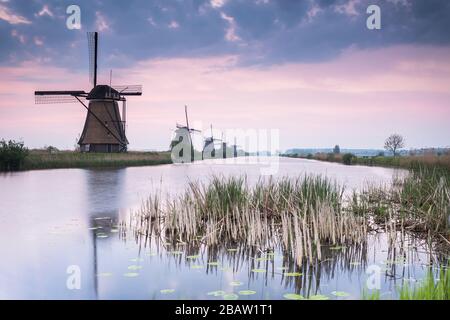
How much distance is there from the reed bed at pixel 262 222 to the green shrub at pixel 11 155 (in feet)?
76.8

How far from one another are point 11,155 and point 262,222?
2696 cm

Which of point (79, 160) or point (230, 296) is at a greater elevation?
point (79, 160)

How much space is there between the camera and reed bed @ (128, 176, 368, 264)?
312 inches

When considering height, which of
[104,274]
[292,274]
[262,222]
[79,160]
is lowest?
[104,274]

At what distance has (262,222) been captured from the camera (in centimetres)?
983

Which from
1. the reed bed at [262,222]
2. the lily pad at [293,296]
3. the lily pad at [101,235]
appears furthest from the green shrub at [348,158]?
the lily pad at [293,296]

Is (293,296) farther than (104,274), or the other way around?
(104,274)

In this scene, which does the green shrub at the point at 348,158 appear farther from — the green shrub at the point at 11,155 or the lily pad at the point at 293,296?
the lily pad at the point at 293,296

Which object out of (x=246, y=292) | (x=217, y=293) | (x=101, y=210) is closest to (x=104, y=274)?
(x=217, y=293)

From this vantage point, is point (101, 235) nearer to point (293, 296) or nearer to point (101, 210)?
point (101, 210)

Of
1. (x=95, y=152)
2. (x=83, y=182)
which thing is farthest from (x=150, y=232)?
(x=95, y=152)

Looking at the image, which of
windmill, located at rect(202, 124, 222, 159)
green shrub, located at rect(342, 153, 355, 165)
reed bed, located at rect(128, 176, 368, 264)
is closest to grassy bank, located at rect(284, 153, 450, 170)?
green shrub, located at rect(342, 153, 355, 165)
